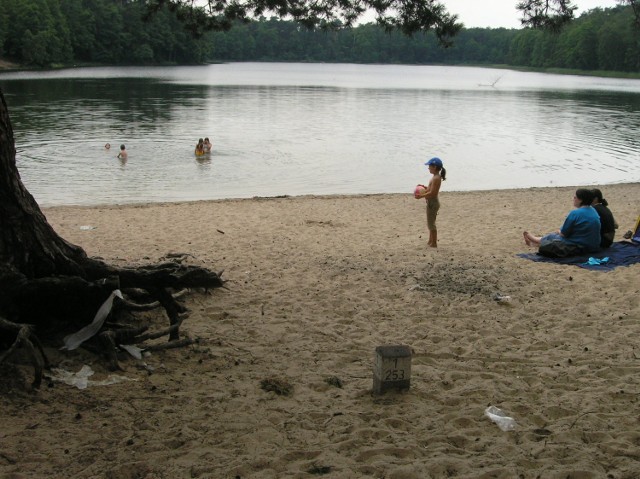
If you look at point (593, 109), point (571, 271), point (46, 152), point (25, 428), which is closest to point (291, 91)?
point (593, 109)

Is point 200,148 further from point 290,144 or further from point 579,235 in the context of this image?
point 579,235

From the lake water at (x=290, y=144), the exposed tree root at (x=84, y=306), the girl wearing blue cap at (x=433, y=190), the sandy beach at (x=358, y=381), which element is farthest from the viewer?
the lake water at (x=290, y=144)

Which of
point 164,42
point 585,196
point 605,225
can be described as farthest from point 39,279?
point 164,42

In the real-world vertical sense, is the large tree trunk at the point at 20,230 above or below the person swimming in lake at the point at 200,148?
above

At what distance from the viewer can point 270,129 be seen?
36.7 metres

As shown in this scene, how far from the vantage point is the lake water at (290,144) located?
2147 cm

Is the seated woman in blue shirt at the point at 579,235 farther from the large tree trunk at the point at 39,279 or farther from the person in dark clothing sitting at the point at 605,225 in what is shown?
the large tree trunk at the point at 39,279

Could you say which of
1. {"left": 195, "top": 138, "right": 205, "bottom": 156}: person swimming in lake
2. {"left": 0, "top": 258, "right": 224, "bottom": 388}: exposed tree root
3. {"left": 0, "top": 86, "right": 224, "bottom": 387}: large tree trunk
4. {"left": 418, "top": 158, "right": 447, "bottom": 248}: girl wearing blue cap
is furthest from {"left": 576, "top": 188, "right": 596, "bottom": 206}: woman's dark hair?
{"left": 195, "top": 138, "right": 205, "bottom": 156}: person swimming in lake

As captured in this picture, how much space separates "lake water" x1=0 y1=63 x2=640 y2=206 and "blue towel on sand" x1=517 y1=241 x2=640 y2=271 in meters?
10.9

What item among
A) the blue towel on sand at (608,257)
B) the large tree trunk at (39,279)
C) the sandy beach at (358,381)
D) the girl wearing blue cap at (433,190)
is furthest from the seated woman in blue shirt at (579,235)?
the large tree trunk at (39,279)

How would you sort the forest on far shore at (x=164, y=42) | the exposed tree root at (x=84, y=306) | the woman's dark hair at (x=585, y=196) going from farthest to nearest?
the forest on far shore at (x=164, y=42)
the woman's dark hair at (x=585, y=196)
the exposed tree root at (x=84, y=306)

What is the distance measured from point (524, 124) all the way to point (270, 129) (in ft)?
57.2

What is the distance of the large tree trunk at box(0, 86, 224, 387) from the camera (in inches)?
208

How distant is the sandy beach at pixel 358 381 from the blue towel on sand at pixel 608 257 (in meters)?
0.28
